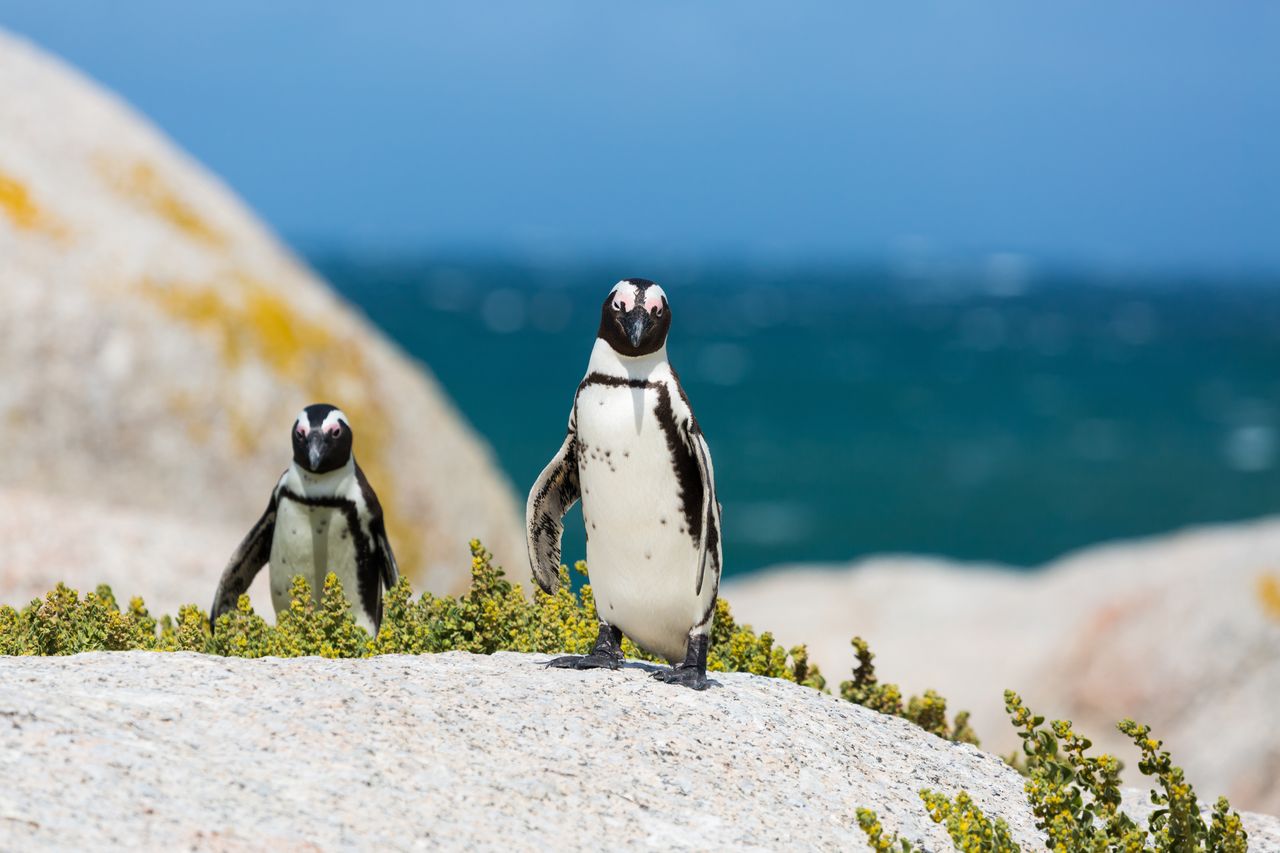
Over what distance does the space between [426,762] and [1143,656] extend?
8.84 metres

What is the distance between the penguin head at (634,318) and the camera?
567 centimetres

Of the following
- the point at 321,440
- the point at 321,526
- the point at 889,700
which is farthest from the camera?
the point at 321,526

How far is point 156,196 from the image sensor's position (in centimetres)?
1414

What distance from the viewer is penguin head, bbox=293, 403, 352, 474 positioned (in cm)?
732

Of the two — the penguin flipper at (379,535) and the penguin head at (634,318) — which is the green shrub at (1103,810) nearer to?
the penguin head at (634,318)

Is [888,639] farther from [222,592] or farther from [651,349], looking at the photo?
[651,349]

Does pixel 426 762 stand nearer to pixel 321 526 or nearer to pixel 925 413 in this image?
pixel 321 526

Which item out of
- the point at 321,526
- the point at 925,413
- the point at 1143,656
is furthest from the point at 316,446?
the point at 925,413

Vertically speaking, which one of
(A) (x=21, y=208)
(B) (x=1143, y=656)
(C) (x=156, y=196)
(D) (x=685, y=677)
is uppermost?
(C) (x=156, y=196)

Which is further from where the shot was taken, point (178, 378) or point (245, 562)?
point (178, 378)

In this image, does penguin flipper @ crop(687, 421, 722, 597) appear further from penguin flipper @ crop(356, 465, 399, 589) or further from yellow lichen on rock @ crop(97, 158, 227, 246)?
yellow lichen on rock @ crop(97, 158, 227, 246)

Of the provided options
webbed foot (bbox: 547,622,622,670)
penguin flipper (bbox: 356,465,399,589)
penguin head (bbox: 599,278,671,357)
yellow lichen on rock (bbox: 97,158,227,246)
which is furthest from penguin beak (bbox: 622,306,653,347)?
yellow lichen on rock (bbox: 97,158,227,246)

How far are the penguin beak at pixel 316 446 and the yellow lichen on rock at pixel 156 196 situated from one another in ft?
23.5

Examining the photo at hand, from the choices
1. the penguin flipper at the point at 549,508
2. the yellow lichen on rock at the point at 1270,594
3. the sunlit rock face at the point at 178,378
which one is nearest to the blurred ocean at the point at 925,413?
the sunlit rock face at the point at 178,378
